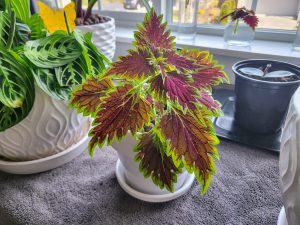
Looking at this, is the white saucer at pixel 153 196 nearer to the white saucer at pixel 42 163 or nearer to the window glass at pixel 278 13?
the white saucer at pixel 42 163

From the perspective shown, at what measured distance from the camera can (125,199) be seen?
1.38 feet

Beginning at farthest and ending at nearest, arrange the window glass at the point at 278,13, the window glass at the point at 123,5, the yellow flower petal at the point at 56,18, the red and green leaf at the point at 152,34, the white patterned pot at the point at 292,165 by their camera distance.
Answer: the window glass at the point at 123,5
the window glass at the point at 278,13
the yellow flower petal at the point at 56,18
the red and green leaf at the point at 152,34
the white patterned pot at the point at 292,165

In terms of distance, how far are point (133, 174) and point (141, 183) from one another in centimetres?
2

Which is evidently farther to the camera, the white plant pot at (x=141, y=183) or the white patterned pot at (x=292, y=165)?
the white plant pot at (x=141, y=183)

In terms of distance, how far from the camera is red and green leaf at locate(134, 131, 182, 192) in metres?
0.32

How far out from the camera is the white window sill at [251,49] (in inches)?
24.8

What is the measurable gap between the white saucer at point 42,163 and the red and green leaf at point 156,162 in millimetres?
220

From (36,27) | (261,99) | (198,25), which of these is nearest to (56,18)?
(36,27)

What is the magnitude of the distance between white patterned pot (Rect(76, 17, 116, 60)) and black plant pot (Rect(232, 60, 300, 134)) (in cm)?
34

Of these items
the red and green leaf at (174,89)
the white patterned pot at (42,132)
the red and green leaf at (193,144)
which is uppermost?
the red and green leaf at (174,89)

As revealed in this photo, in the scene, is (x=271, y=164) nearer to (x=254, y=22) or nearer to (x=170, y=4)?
(x=254, y=22)

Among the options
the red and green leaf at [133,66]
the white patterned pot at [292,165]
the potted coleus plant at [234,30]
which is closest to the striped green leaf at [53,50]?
the red and green leaf at [133,66]

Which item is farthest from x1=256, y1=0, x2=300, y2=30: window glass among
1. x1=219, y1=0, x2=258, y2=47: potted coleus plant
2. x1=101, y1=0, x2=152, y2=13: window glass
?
x1=101, y1=0, x2=152, y2=13: window glass

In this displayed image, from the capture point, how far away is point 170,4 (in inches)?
32.5
